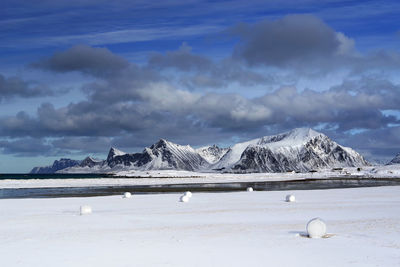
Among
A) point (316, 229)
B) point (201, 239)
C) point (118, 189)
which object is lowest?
point (201, 239)

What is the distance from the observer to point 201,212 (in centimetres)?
3203

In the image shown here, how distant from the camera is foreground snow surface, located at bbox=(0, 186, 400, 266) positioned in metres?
15.7

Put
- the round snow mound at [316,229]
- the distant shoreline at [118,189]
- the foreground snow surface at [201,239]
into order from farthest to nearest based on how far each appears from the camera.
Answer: the distant shoreline at [118,189] < the round snow mound at [316,229] < the foreground snow surface at [201,239]

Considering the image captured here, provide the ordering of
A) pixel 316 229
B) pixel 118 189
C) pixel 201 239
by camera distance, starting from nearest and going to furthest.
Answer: pixel 316 229 → pixel 201 239 → pixel 118 189

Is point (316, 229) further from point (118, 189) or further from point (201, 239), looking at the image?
point (118, 189)

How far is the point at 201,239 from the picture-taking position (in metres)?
20.0

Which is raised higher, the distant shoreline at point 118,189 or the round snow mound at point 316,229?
the distant shoreline at point 118,189

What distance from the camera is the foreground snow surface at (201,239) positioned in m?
15.7

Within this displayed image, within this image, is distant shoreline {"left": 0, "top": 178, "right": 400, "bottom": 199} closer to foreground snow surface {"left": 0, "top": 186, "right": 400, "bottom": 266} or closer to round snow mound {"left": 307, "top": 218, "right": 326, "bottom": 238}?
foreground snow surface {"left": 0, "top": 186, "right": 400, "bottom": 266}

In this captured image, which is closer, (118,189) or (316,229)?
(316,229)

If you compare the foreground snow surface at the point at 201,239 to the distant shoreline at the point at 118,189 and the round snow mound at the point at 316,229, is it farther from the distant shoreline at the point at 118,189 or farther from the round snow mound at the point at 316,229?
the distant shoreline at the point at 118,189

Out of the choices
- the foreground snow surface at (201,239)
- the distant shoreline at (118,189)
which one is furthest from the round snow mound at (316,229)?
the distant shoreline at (118,189)

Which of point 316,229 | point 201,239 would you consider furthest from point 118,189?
point 316,229

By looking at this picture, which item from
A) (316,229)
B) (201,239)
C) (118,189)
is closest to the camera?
(316,229)
